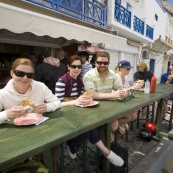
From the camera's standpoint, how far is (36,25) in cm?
277

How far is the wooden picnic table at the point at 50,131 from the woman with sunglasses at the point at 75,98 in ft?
0.37

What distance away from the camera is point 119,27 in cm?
820

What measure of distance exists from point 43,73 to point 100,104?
1671mm

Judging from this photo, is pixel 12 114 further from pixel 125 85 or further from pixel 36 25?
pixel 125 85

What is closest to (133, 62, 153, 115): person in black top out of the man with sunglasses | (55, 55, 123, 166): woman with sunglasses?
the man with sunglasses

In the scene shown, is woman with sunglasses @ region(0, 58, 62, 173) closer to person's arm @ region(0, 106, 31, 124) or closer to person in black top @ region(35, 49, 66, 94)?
person's arm @ region(0, 106, 31, 124)

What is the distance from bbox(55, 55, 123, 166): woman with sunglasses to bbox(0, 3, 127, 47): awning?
1.14m

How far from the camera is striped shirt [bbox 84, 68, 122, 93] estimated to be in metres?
2.26

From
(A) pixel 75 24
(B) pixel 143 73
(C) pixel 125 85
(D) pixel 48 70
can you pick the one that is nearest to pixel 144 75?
(B) pixel 143 73

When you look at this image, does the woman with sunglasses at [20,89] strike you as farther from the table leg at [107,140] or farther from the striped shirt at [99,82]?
the striped shirt at [99,82]

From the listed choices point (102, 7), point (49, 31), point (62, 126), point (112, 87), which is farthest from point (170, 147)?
point (102, 7)

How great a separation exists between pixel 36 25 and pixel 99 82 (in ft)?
5.48

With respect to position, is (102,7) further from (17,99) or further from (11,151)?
(11,151)

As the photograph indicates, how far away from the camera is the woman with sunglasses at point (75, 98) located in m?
1.88
